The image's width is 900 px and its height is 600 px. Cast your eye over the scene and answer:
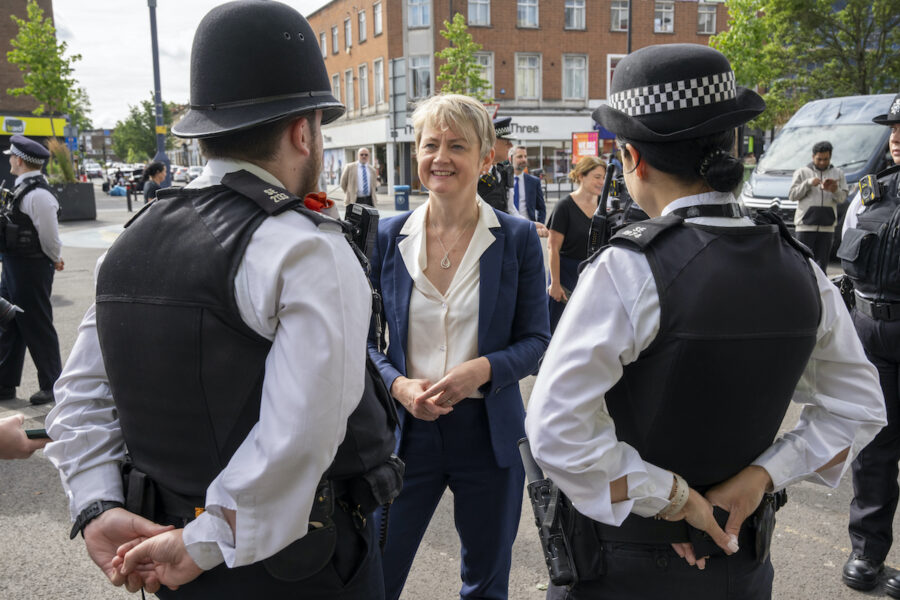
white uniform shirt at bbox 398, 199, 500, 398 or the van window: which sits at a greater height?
the van window

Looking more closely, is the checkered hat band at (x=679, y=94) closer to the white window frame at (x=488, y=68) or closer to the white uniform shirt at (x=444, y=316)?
the white uniform shirt at (x=444, y=316)

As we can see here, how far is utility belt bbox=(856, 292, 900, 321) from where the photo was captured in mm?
3285

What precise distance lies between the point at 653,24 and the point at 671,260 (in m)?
42.2

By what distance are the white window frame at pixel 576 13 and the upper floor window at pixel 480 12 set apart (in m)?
4.19

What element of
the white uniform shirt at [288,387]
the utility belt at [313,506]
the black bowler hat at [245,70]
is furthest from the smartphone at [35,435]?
the black bowler hat at [245,70]

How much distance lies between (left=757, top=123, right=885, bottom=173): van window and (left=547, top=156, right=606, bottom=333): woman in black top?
323 inches

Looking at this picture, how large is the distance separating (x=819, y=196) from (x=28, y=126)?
122 ft

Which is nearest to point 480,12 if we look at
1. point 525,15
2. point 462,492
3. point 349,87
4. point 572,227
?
point 525,15

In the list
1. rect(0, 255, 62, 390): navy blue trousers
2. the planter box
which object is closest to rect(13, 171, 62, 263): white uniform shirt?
rect(0, 255, 62, 390): navy blue trousers

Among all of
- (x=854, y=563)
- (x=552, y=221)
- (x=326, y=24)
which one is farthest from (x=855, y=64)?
(x=326, y=24)

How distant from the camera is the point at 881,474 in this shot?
326cm

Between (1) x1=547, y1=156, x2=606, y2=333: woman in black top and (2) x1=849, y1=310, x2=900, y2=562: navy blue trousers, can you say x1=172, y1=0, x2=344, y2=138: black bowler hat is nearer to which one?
(2) x1=849, y1=310, x2=900, y2=562: navy blue trousers

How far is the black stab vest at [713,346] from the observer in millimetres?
1513

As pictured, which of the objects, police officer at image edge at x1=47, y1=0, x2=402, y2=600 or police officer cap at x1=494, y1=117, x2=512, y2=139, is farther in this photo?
police officer cap at x1=494, y1=117, x2=512, y2=139
